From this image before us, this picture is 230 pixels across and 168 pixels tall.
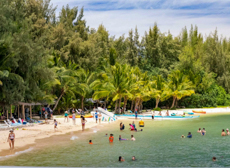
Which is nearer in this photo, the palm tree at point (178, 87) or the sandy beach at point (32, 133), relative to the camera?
the sandy beach at point (32, 133)

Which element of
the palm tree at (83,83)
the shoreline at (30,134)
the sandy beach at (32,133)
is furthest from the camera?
the palm tree at (83,83)

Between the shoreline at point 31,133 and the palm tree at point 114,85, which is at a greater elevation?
the palm tree at point 114,85

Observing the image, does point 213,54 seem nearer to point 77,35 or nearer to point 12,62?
point 77,35

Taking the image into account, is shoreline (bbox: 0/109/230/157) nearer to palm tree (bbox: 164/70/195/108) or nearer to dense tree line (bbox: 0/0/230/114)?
dense tree line (bbox: 0/0/230/114)

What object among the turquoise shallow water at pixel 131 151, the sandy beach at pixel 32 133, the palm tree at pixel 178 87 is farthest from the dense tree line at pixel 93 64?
the turquoise shallow water at pixel 131 151

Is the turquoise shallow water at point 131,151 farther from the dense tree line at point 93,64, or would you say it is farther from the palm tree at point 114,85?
the palm tree at point 114,85

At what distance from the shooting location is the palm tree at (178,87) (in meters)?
47.5

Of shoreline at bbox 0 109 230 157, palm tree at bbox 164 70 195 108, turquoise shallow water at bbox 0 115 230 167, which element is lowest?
turquoise shallow water at bbox 0 115 230 167

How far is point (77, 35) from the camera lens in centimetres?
4553

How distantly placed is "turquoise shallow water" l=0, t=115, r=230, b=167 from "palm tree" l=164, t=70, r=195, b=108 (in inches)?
889

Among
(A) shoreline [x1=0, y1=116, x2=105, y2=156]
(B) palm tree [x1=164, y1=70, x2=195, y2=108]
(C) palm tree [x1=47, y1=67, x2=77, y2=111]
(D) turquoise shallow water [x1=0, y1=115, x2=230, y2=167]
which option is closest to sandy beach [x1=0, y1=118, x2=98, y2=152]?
(A) shoreline [x1=0, y1=116, x2=105, y2=156]

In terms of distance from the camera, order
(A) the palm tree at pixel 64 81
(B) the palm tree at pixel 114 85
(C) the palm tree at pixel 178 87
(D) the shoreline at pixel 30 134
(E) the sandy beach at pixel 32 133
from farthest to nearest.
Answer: (C) the palm tree at pixel 178 87 → (B) the palm tree at pixel 114 85 → (A) the palm tree at pixel 64 81 → (E) the sandy beach at pixel 32 133 → (D) the shoreline at pixel 30 134

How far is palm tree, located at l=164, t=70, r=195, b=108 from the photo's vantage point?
47531 mm

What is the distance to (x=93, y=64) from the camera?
1860 inches
